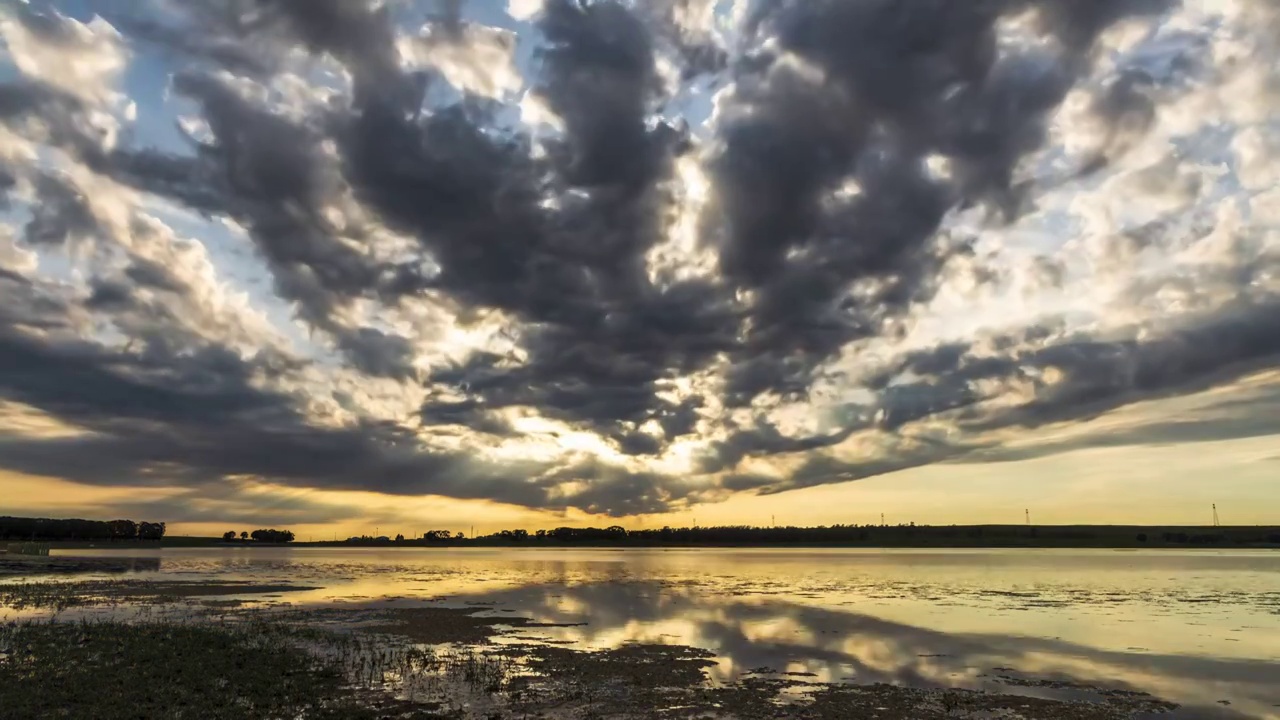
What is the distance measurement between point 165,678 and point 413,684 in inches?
319


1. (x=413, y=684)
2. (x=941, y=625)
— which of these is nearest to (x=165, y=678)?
(x=413, y=684)

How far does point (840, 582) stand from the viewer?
86312 millimetres

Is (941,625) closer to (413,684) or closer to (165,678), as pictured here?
(413,684)

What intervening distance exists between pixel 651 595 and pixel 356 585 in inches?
1325

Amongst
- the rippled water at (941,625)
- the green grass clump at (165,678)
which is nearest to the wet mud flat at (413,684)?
the green grass clump at (165,678)

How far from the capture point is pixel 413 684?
26.3 metres

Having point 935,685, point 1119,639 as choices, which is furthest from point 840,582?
point 935,685

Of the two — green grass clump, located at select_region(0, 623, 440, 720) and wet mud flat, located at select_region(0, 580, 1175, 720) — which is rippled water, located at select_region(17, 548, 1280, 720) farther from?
green grass clump, located at select_region(0, 623, 440, 720)

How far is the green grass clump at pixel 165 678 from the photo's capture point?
20.9 meters

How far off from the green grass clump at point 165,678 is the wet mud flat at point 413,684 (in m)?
0.07

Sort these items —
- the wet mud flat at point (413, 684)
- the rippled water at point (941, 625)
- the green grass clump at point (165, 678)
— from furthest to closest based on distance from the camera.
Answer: the rippled water at point (941, 625) → the wet mud flat at point (413, 684) → the green grass clump at point (165, 678)

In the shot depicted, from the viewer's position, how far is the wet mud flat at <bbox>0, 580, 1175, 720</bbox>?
876 inches

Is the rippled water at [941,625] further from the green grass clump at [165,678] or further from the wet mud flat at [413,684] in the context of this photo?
the green grass clump at [165,678]

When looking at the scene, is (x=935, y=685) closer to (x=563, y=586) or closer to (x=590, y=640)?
(x=590, y=640)
